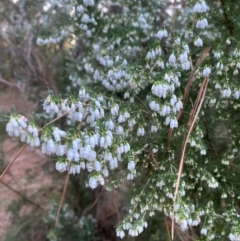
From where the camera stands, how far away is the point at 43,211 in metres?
4.14

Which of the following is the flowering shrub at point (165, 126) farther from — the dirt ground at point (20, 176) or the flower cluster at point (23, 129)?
the dirt ground at point (20, 176)

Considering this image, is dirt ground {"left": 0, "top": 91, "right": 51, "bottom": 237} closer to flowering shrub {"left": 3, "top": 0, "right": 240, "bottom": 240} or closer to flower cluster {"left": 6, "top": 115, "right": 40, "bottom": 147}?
flowering shrub {"left": 3, "top": 0, "right": 240, "bottom": 240}

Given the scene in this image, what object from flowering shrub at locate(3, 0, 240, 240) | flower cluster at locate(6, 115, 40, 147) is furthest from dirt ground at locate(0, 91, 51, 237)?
flower cluster at locate(6, 115, 40, 147)

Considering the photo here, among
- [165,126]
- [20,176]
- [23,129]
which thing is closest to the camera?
[23,129]

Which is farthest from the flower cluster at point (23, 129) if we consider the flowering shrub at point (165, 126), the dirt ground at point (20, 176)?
the dirt ground at point (20, 176)

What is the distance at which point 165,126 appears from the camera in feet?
7.51

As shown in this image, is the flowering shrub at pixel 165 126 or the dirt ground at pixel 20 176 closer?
the flowering shrub at pixel 165 126

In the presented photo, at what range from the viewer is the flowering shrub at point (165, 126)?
1.78 meters

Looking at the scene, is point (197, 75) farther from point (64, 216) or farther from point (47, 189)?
point (47, 189)

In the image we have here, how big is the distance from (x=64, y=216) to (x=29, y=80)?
65.7 inches

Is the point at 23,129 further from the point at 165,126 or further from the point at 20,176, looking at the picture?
the point at 20,176

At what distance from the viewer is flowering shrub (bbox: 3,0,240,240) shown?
5.85ft

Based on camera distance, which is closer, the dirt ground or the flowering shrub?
the flowering shrub

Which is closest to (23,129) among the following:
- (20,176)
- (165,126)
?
(165,126)
